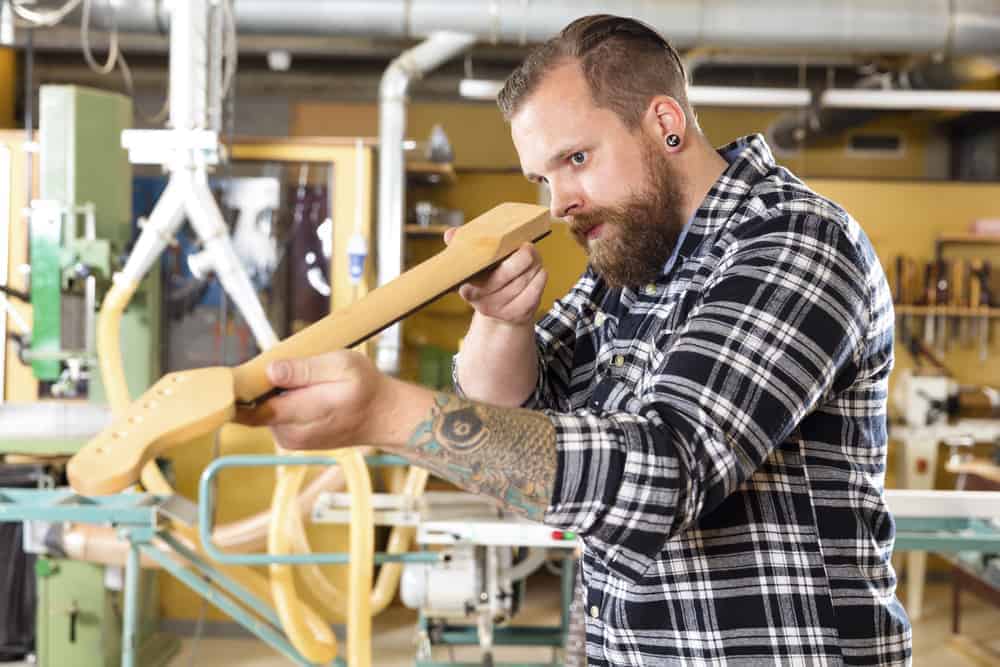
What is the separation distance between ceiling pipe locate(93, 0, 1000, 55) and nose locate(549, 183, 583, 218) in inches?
133

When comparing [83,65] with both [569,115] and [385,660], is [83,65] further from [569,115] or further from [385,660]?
[569,115]

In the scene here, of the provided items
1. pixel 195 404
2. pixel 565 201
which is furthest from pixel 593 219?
pixel 195 404

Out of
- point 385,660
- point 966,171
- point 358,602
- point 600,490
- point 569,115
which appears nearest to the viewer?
point 600,490

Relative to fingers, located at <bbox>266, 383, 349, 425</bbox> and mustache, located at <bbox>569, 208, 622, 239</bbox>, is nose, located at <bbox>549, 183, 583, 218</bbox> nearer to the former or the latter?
mustache, located at <bbox>569, 208, 622, 239</bbox>

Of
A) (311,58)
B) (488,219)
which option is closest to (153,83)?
(311,58)

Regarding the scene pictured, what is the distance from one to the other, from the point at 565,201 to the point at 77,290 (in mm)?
2666

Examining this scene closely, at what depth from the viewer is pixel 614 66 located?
3.99 feet

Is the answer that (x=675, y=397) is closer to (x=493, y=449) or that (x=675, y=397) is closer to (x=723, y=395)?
(x=723, y=395)

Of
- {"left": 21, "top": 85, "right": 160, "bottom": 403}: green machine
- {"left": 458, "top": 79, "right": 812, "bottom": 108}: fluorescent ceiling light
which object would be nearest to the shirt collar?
{"left": 21, "top": 85, "right": 160, "bottom": 403}: green machine

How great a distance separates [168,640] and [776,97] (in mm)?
3679

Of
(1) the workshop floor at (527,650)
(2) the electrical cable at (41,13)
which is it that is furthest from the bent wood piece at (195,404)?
(1) the workshop floor at (527,650)

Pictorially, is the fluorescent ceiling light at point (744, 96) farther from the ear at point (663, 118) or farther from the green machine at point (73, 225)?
the ear at point (663, 118)

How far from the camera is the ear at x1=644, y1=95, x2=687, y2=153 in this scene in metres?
1.23

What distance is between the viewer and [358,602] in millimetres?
3277
